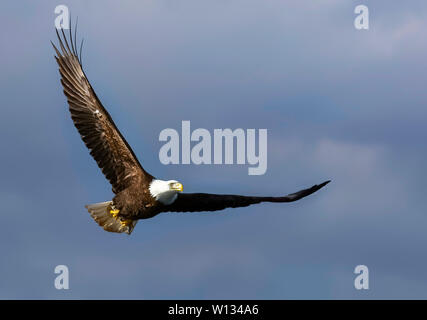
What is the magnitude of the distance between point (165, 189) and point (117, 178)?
1.03 m

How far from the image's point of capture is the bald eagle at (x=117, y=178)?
1098 cm

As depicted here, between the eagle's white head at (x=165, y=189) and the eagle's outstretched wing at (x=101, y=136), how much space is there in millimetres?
243

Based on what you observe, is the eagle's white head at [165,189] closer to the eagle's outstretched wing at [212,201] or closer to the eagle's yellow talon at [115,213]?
the eagle's outstretched wing at [212,201]

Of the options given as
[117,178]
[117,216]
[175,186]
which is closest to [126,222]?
[117,216]

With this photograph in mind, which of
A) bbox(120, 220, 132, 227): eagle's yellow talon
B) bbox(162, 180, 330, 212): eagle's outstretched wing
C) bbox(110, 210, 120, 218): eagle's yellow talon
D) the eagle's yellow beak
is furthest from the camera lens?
bbox(120, 220, 132, 227): eagle's yellow talon

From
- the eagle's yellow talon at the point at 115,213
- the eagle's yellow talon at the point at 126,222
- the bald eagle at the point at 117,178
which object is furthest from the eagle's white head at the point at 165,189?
the eagle's yellow talon at the point at 126,222

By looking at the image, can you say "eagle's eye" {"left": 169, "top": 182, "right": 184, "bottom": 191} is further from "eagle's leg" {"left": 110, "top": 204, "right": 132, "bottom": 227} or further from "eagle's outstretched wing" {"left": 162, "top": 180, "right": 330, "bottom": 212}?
"eagle's leg" {"left": 110, "top": 204, "right": 132, "bottom": 227}

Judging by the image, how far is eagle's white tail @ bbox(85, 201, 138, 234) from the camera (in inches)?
462

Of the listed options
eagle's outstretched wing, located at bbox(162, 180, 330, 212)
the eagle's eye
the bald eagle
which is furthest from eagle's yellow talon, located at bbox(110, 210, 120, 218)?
the eagle's eye

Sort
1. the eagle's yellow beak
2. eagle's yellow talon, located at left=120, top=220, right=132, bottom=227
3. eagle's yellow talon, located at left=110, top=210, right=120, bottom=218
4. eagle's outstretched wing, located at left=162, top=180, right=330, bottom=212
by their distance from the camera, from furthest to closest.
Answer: eagle's yellow talon, located at left=120, top=220, right=132, bottom=227
eagle's outstretched wing, located at left=162, top=180, right=330, bottom=212
eagle's yellow talon, located at left=110, top=210, right=120, bottom=218
the eagle's yellow beak

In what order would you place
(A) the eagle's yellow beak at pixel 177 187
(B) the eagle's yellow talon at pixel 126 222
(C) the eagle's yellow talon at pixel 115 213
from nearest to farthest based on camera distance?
(A) the eagle's yellow beak at pixel 177 187, (C) the eagle's yellow talon at pixel 115 213, (B) the eagle's yellow talon at pixel 126 222

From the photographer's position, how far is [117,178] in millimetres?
11297

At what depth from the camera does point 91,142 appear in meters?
11.3

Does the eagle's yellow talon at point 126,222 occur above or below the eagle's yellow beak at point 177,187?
below
